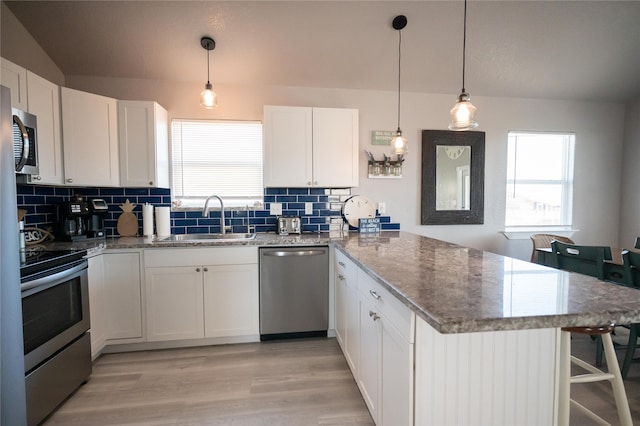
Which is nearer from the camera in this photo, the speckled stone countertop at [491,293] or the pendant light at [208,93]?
the speckled stone countertop at [491,293]

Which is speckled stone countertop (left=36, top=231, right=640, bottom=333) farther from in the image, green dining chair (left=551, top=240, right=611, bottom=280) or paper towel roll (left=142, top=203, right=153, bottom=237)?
paper towel roll (left=142, top=203, right=153, bottom=237)

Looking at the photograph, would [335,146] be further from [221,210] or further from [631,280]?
[631,280]

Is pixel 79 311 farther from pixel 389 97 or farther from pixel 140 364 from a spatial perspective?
pixel 389 97

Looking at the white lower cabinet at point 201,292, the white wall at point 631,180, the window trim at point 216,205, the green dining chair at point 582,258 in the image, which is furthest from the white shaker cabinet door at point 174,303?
the white wall at point 631,180

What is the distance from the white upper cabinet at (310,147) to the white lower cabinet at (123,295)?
1321 millimetres

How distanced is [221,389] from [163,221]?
5.32ft

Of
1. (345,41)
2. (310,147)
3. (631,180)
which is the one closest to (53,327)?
(310,147)

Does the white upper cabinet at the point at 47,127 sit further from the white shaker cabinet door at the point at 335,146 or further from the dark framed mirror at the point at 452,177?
the dark framed mirror at the point at 452,177

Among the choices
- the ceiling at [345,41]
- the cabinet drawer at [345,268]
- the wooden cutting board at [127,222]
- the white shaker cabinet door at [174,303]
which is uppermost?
the ceiling at [345,41]

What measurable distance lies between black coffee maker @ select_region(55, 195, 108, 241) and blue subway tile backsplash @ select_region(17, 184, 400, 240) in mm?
185

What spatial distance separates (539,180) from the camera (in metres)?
3.50

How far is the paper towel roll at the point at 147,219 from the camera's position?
268 cm

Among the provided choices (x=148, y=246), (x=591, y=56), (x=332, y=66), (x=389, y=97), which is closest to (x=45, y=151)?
(x=148, y=246)

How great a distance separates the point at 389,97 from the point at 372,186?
1.00 meters
